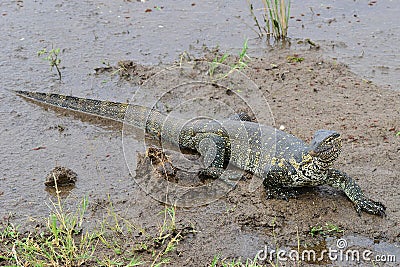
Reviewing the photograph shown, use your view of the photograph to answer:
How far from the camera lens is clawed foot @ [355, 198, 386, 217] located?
5.47 meters

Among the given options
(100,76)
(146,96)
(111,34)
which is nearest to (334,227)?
(146,96)

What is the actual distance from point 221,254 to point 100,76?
4.39m

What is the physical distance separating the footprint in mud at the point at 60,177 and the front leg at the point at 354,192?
3.00 metres

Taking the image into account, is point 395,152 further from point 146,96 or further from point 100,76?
point 100,76

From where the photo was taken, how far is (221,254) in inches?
203

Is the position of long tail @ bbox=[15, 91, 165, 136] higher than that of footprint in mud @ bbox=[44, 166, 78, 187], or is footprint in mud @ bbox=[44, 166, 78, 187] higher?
long tail @ bbox=[15, 91, 165, 136]

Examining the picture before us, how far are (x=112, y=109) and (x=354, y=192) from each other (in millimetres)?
3666

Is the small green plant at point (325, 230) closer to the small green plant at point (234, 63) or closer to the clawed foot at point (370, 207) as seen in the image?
the clawed foot at point (370, 207)

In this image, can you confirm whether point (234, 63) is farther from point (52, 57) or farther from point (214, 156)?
point (52, 57)

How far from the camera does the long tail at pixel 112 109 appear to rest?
7.32 m

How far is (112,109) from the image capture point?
759cm

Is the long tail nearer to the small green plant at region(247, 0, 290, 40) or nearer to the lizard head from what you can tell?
the lizard head

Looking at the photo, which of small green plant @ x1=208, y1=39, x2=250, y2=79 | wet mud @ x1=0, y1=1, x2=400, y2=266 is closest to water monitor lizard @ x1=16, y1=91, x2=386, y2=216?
wet mud @ x1=0, y1=1, x2=400, y2=266

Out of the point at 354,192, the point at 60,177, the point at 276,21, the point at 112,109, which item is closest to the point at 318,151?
the point at 354,192
